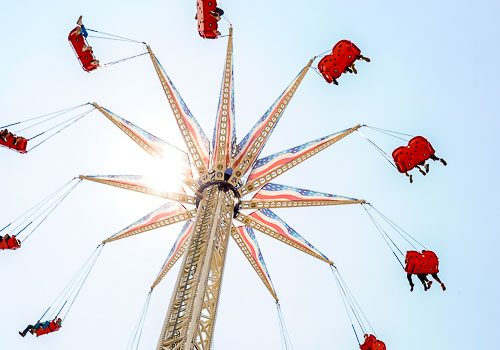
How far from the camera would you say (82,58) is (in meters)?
13.9

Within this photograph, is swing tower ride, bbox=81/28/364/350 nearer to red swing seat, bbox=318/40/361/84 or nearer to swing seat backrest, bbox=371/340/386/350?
red swing seat, bbox=318/40/361/84

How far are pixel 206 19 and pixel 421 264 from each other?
988 cm

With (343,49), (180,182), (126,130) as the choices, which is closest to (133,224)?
(180,182)

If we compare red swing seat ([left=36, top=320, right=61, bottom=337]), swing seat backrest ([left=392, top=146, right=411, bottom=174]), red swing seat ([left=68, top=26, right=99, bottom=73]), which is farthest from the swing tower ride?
red swing seat ([left=36, top=320, right=61, bottom=337])

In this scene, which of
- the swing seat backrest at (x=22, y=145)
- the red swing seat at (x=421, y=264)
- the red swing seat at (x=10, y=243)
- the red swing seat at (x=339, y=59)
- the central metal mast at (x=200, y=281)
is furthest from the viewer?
the swing seat backrest at (x=22, y=145)

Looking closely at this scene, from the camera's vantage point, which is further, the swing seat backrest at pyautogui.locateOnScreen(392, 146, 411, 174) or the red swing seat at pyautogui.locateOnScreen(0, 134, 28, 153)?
the red swing seat at pyautogui.locateOnScreen(0, 134, 28, 153)

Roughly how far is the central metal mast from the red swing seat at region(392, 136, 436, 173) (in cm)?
560

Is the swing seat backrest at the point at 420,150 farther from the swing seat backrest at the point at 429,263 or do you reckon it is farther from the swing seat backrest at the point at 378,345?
the swing seat backrest at the point at 378,345

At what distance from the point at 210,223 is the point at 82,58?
6.77 m

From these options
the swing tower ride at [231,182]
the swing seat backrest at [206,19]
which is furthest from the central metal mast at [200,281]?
the swing seat backrest at [206,19]

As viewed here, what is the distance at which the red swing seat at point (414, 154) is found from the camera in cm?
1315

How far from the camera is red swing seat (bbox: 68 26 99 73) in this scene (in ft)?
44.5

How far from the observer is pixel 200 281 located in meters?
11.0

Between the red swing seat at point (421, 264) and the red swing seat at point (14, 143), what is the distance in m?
12.6
